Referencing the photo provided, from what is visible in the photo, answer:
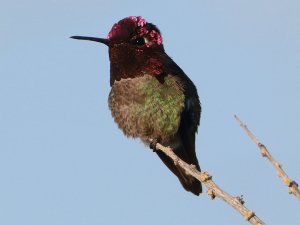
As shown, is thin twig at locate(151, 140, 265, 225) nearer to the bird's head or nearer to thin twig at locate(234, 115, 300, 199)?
thin twig at locate(234, 115, 300, 199)

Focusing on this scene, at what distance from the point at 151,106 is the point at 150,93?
0.12 metres

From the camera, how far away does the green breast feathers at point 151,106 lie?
6.19m

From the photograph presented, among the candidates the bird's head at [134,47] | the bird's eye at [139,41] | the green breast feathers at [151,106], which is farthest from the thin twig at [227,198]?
the bird's eye at [139,41]

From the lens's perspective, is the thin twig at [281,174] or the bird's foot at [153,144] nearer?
the thin twig at [281,174]

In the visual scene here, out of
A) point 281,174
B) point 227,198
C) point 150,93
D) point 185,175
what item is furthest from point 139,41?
point 281,174

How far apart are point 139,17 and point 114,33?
32cm

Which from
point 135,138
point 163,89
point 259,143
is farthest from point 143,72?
point 259,143

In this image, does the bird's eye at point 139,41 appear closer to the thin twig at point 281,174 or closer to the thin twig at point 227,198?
the thin twig at point 227,198

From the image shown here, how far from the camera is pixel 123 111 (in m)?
6.39

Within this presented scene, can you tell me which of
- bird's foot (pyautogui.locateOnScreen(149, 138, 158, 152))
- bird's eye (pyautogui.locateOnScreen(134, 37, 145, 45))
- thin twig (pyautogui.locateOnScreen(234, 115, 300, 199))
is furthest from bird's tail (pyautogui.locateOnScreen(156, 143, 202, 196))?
thin twig (pyautogui.locateOnScreen(234, 115, 300, 199))

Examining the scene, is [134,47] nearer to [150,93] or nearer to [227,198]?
[150,93]

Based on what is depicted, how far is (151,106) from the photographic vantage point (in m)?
6.19

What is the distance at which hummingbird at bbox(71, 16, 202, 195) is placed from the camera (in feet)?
20.4

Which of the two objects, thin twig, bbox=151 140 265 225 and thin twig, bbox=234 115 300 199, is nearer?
thin twig, bbox=234 115 300 199
